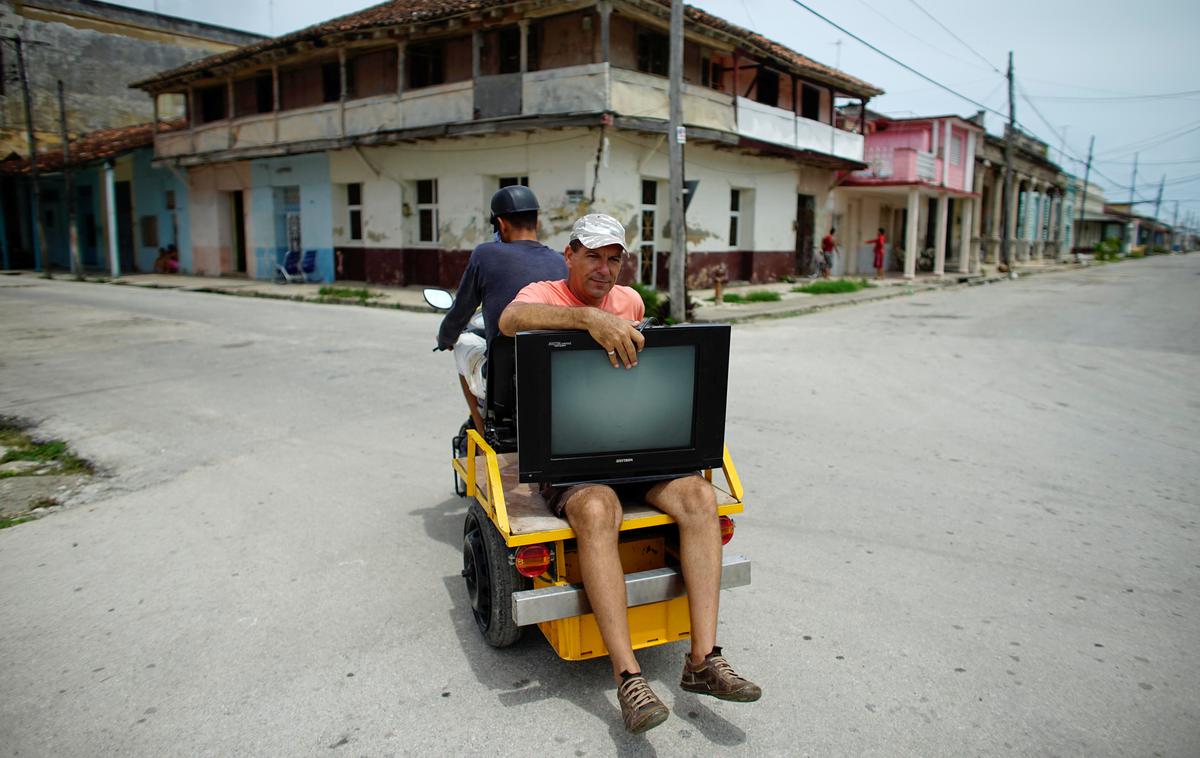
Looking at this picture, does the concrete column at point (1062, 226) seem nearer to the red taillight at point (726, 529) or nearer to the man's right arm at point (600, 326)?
the red taillight at point (726, 529)

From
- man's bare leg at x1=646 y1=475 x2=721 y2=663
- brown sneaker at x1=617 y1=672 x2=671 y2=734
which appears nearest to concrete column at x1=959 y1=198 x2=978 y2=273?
man's bare leg at x1=646 y1=475 x2=721 y2=663

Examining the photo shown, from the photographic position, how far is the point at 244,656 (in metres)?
2.99

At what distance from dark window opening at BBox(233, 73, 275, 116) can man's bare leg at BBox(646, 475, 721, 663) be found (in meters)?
23.6

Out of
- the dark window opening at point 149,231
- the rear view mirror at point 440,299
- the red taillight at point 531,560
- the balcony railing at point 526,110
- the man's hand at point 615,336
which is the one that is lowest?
the red taillight at point 531,560

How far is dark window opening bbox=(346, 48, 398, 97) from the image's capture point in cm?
2000

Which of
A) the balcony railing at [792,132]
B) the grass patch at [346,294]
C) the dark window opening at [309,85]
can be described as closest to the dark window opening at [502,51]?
the dark window opening at [309,85]

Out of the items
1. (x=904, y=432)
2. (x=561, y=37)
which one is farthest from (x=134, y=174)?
(x=904, y=432)

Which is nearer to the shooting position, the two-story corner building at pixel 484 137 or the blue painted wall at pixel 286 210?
the two-story corner building at pixel 484 137

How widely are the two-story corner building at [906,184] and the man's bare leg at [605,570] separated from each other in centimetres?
2501

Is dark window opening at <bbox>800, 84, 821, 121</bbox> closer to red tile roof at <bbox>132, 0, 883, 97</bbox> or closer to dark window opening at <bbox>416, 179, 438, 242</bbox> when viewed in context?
red tile roof at <bbox>132, 0, 883, 97</bbox>

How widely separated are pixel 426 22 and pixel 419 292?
5.90 metres

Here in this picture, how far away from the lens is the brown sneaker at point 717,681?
8.07ft

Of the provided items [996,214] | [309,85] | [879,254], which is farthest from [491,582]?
[996,214]

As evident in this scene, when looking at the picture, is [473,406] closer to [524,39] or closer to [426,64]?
[524,39]
